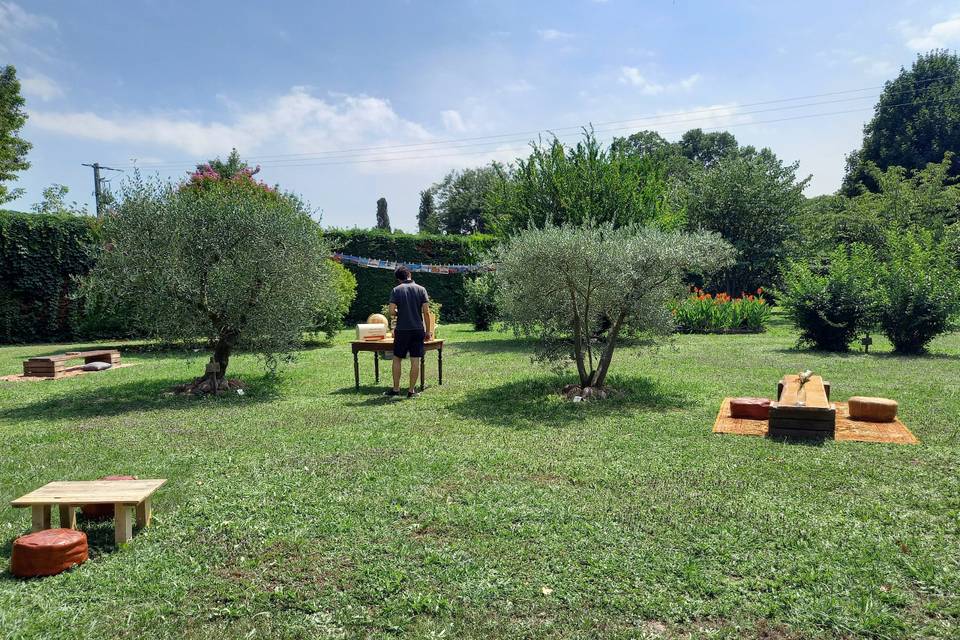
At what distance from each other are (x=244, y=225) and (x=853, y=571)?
800 cm

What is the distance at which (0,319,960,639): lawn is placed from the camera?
9.69 ft

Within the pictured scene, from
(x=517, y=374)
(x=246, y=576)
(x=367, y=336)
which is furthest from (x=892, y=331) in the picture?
(x=246, y=576)

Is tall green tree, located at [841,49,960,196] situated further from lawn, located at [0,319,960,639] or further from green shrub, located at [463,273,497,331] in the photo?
lawn, located at [0,319,960,639]

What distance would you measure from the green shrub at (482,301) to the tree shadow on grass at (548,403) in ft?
27.4

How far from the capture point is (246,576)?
11.1 ft

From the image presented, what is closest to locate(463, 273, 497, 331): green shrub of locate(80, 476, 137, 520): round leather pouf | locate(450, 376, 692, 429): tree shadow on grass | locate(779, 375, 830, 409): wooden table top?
locate(450, 376, 692, 429): tree shadow on grass

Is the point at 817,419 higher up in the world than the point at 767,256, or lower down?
lower down

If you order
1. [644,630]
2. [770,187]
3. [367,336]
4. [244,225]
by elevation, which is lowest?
[644,630]

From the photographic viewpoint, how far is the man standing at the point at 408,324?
27.6 feet

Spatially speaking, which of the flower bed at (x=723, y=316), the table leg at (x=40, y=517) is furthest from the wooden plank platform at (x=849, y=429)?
the flower bed at (x=723, y=316)

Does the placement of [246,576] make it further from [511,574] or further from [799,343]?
[799,343]

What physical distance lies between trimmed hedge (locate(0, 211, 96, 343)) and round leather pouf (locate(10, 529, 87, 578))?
46.8ft

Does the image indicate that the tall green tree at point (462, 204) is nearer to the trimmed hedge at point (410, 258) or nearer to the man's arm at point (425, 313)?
the trimmed hedge at point (410, 258)

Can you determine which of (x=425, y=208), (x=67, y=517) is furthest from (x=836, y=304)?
(x=425, y=208)
